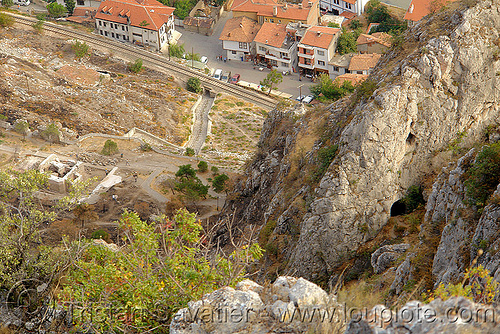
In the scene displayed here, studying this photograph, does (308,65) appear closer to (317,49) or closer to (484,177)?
(317,49)

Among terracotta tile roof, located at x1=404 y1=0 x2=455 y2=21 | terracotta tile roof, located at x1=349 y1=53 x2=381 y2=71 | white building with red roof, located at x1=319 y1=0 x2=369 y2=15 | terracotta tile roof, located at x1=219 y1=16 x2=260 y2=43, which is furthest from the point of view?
white building with red roof, located at x1=319 y1=0 x2=369 y2=15

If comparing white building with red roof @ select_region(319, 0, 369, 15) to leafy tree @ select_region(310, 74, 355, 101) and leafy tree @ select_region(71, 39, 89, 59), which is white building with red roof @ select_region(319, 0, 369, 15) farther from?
leafy tree @ select_region(71, 39, 89, 59)

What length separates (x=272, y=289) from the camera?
54.4 feet

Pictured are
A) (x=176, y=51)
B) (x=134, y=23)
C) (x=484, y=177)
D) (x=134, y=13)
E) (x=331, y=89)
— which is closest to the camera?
(x=484, y=177)

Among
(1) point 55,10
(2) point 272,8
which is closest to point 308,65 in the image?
(2) point 272,8

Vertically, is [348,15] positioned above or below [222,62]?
above

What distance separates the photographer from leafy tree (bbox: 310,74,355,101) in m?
83.3

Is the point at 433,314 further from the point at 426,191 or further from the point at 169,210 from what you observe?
the point at 169,210

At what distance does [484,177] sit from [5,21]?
102 m

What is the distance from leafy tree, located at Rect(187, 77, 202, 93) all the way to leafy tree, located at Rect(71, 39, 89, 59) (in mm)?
21824

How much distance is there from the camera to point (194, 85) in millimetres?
90625

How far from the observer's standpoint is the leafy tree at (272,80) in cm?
9119

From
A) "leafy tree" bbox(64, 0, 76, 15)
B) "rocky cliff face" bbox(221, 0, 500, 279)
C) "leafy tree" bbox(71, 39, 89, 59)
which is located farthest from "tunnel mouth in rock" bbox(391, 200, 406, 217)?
"leafy tree" bbox(64, 0, 76, 15)

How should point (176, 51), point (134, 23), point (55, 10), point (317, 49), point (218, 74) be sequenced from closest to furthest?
1. point (317, 49)
2. point (218, 74)
3. point (176, 51)
4. point (134, 23)
5. point (55, 10)
